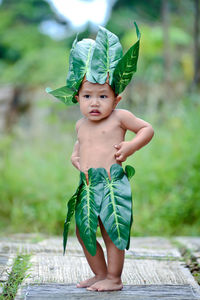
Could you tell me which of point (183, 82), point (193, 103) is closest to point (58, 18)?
point (183, 82)

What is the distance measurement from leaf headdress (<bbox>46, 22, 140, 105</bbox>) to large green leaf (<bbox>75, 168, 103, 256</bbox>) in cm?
48

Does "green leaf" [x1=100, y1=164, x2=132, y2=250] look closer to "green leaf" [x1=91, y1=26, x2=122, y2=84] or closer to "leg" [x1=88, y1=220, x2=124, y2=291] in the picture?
"leg" [x1=88, y1=220, x2=124, y2=291]

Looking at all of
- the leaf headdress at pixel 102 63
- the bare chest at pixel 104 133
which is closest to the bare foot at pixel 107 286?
the bare chest at pixel 104 133

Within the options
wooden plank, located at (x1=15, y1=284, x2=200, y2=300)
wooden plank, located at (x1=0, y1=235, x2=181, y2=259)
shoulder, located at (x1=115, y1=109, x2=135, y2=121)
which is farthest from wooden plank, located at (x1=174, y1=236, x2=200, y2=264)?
shoulder, located at (x1=115, y1=109, x2=135, y2=121)

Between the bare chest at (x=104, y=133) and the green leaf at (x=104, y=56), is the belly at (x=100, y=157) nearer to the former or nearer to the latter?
the bare chest at (x=104, y=133)

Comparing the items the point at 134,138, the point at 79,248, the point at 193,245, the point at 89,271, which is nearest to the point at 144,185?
the point at 193,245

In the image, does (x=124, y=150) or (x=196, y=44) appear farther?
(x=196, y=44)

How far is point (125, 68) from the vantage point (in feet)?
7.22

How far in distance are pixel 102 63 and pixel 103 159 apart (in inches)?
20.1

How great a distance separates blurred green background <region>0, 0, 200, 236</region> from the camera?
4766 millimetres

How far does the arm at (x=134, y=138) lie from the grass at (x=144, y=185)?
8.02ft

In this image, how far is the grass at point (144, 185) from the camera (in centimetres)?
466

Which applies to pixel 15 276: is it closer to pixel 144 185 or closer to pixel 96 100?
pixel 96 100

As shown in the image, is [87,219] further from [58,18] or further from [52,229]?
[58,18]
